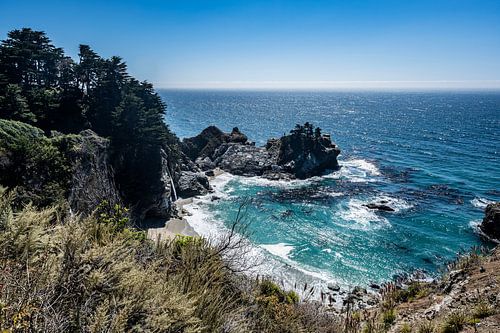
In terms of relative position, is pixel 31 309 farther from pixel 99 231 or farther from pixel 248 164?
pixel 248 164

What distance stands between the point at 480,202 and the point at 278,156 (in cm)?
3336

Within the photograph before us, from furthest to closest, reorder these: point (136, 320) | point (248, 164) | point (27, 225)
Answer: point (248, 164) → point (27, 225) → point (136, 320)

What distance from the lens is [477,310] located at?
35.3ft

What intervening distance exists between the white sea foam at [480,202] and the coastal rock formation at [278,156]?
23530 millimetres

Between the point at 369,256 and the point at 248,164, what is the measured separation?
33204mm

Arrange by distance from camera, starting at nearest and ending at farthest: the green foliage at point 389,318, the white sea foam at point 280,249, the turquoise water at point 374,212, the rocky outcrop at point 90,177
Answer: the rocky outcrop at point 90,177
the green foliage at point 389,318
the turquoise water at point 374,212
the white sea foam at point 280,249

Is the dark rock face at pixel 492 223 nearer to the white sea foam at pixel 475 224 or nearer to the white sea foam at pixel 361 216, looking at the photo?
the white sea foam at pixel 475 224

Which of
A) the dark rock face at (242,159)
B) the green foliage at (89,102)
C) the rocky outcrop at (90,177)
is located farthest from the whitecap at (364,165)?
the rocky outcrop at (90,177)

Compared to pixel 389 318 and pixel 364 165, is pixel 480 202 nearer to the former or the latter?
pixel 364 165

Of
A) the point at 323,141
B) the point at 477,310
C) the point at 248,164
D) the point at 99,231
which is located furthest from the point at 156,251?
the point at 323,141

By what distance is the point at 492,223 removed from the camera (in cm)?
3209

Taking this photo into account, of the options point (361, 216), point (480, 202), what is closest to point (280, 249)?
point (361, 216)

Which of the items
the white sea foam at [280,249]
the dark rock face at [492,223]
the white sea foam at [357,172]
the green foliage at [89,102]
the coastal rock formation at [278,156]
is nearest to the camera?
the white sea foam at [280,249]

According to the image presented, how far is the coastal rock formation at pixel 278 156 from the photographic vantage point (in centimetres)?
5681
